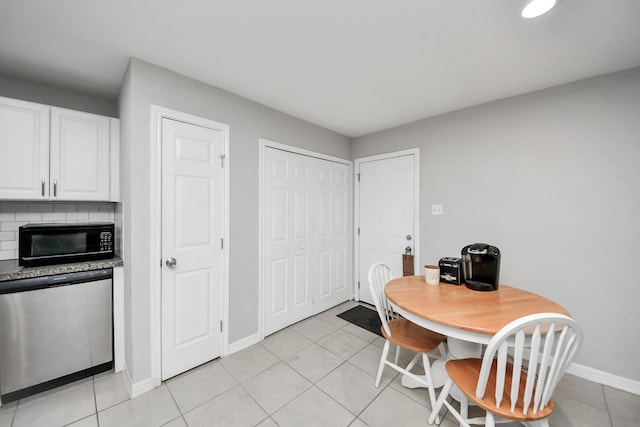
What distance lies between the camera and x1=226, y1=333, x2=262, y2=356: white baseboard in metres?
2.25

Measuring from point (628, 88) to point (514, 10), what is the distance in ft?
4.54

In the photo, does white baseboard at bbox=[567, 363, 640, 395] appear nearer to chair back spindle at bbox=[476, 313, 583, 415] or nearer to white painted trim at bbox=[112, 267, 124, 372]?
chair back spindle at bbox=[476, 313, 583, 415]

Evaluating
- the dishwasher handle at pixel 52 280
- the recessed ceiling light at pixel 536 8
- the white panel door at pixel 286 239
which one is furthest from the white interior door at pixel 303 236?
the recessed ceiling light at pixel 536 8

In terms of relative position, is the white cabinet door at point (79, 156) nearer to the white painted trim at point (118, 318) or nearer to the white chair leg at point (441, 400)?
the white painted trim at point (118, 318)

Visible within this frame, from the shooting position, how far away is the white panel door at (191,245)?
188cm

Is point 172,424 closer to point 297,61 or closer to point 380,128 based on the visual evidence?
point 297,61

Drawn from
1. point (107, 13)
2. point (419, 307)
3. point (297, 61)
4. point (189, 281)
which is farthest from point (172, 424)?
point (297, 61)

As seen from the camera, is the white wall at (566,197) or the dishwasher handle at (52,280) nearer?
the dishwasher handle at (52,280)

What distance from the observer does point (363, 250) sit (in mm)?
3498

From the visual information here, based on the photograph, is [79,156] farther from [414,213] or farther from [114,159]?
[414,213]

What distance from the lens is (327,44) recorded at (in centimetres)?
160

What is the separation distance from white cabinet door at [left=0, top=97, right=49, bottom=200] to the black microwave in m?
0.27

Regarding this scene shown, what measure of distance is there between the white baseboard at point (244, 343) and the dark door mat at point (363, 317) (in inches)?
42.9

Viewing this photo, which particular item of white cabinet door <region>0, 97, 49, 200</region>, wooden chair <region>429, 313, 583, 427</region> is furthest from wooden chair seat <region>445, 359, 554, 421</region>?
white cabinet door <region>0, 97, 49, 200</region>
